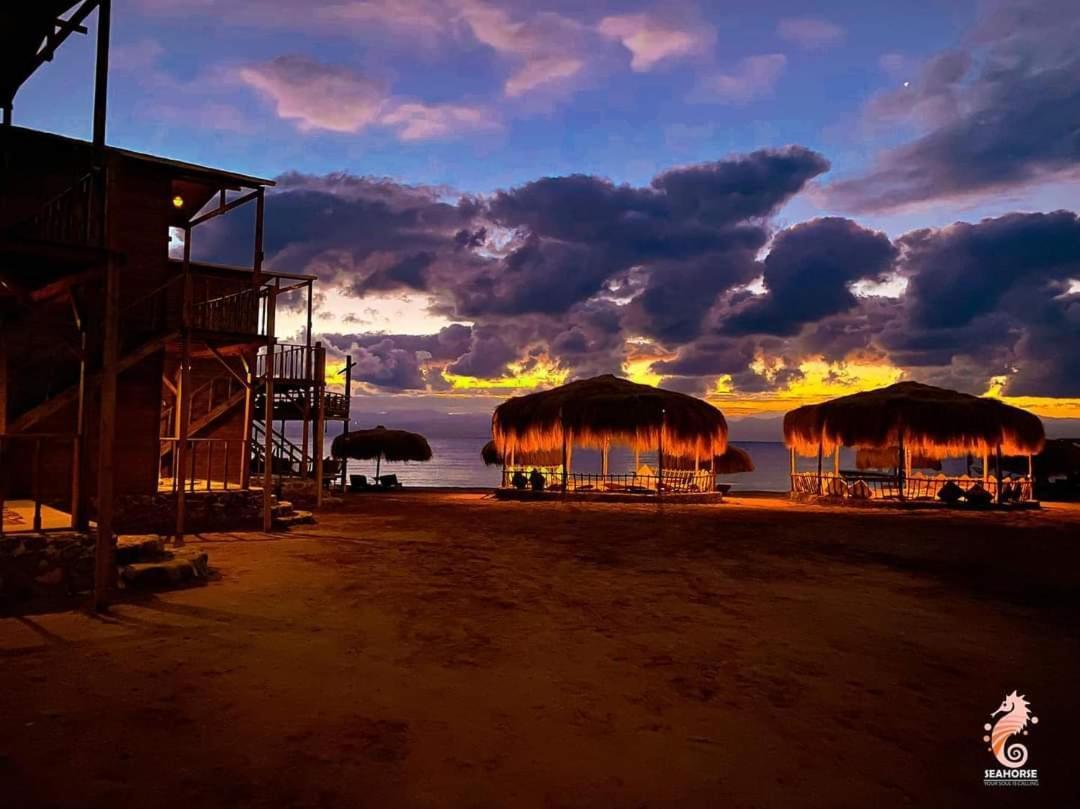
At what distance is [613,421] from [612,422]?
0.05 metres

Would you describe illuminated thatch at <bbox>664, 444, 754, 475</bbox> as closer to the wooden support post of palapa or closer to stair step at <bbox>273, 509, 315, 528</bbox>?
stair step at <bbox>273, 509, 315, 528</bbox>

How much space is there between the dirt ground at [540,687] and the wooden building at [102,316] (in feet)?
8.20

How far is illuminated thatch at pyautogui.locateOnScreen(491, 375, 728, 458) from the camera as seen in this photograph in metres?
22.2

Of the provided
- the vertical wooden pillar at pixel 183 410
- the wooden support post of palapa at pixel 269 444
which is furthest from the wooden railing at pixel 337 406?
the vertical wooden pillar at pixel 183 410

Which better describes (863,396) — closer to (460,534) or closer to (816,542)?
(816,542)

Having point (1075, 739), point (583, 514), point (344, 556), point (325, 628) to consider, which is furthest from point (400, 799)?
point (583, 514)

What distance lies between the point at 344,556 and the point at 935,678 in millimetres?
7747

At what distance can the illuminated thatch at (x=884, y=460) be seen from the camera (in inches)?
1165

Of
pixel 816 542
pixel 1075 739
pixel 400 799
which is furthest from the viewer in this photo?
pixel 816 542

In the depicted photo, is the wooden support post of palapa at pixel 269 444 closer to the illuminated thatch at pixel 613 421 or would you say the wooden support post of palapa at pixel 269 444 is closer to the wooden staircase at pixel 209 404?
the wooden staircase at pixel 209 404

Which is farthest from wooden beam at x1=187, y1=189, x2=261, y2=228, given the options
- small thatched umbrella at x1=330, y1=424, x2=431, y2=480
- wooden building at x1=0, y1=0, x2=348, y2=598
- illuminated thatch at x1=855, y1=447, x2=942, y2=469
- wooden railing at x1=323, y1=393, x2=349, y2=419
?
illuminated thatch at x1=855, y1=447, x2=942, y2=469

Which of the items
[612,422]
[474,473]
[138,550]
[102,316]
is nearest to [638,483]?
[612,422]

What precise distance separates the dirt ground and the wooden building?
8.20 ft

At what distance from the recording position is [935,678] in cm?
523
